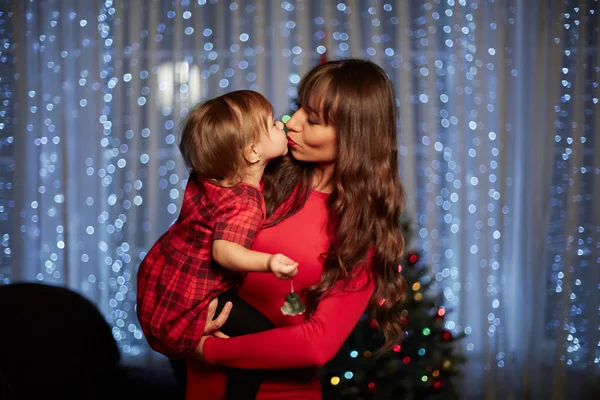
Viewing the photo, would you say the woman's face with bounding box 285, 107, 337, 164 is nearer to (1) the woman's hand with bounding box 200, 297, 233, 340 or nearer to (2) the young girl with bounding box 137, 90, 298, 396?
(2) the young girl with bounding box 137, 90, 298, 396

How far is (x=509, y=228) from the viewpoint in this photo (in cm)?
455

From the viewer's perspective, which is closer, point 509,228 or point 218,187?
point 218,187

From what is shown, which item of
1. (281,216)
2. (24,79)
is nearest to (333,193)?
(281,216)

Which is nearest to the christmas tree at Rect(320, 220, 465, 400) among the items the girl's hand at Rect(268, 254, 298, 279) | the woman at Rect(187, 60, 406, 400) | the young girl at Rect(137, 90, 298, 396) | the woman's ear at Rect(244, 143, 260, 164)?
the woman at Rect(187, 60, 406, 400)

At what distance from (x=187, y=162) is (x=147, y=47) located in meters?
2.69

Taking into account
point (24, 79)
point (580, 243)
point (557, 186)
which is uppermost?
point (24, 79)

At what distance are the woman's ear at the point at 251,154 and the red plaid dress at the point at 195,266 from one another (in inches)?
2.7

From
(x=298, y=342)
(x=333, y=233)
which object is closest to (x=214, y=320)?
(x=298, y=342)

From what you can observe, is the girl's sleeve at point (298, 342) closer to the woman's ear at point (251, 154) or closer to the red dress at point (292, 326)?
the red dress at point (292, 326)

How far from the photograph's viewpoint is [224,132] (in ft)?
5.84

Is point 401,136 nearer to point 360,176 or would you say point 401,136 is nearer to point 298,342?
point 360,176

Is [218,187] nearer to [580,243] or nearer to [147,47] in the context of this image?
[147,47]

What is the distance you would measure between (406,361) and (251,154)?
156cm

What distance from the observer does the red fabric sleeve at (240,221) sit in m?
1.70
